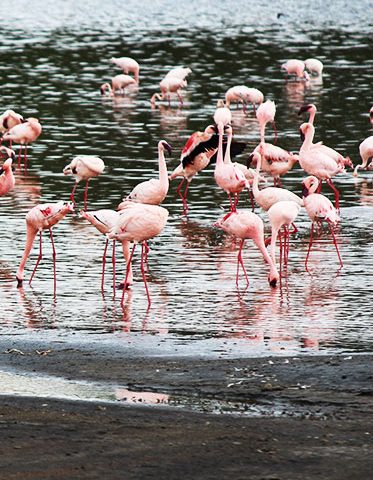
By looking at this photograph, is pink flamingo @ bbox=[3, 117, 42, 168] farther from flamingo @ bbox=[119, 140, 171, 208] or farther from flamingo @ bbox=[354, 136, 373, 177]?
flamingo @ bbox=[119, 140, 171, 208]

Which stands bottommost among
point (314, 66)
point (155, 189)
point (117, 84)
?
point (314, 66)

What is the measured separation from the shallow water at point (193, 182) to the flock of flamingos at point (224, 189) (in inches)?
10.7

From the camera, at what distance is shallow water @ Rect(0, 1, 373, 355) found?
11.1 metres

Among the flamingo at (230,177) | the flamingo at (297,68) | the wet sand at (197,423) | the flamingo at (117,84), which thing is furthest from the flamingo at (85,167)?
the flamingo at (297,68)

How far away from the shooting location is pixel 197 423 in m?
8.08

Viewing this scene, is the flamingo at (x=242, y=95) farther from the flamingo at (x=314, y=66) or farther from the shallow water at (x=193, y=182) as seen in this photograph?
the flamingo at (x=314, y=66)

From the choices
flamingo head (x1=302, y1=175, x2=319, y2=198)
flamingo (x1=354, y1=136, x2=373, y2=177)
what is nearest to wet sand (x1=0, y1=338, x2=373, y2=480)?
flamingo head (x1=302, y1=175, x2=319, y2=198)

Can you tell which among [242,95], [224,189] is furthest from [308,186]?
[242,95]

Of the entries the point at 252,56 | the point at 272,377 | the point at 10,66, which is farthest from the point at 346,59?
the point at 272,377

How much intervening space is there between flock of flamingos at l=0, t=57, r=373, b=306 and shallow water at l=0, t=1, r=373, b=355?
0.89ft

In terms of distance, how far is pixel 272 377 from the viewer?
356 inches

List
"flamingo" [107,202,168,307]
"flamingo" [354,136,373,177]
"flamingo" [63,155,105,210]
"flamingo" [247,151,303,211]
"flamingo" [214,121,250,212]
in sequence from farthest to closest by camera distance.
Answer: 1. "flamingo" [354,136,373,177]
2. "flamingo" [63,155,105,210]
3. "flamingo" [214,121,250,212]
4. "flamingo" [247,151,303,211]
5. "flamingo" [107,202,168,307]

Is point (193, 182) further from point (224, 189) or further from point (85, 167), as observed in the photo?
point (224, 189)

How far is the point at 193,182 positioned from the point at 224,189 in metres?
2.78
